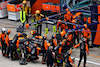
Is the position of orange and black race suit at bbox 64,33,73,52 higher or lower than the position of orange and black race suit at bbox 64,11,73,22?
lower

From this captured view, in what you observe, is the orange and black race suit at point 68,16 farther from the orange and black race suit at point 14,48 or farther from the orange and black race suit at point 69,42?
the orange and black race suit at point 14,48

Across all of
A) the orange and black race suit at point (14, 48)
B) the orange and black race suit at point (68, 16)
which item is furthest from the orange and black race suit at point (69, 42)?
the orange and black race suit at point (14, 48)

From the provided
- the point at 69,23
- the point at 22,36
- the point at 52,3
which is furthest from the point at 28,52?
the point at 52,3

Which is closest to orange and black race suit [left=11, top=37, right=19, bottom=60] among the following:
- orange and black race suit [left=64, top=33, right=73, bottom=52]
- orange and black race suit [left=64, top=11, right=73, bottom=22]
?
orange and black race suit [left=64, top=33, right=73, bottom=52]

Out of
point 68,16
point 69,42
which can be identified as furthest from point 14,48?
point 68,16

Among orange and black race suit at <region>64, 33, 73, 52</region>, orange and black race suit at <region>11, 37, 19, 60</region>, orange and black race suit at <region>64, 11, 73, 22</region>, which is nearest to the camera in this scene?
orange and black race suit at <region>11, 37, 19, 60</region>

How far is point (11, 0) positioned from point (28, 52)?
11.6 meters

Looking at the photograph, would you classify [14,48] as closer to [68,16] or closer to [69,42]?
[69,42]

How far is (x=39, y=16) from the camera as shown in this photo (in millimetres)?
21172

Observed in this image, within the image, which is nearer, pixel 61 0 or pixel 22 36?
pixel 22 36

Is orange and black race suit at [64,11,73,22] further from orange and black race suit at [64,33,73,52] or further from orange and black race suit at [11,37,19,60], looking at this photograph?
orange and black race suit at [11,37,19,60]

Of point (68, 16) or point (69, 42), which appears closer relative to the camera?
point (69, 42)

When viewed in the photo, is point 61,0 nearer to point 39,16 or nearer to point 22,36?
point 39,16

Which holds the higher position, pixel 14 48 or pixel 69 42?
pixel 69 42
